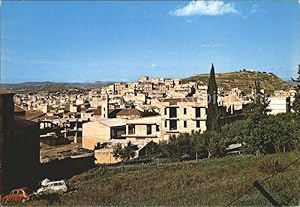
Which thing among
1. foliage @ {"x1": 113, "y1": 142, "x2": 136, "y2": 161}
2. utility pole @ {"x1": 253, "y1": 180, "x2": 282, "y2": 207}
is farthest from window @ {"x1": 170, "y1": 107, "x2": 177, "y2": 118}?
utility pole @ {"x1": 253, "y1": 180, "x2": 282, "y2": 207}

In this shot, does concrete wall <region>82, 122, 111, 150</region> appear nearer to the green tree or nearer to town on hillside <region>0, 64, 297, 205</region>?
town on hillside <region>0, 64, 297, 205</region>

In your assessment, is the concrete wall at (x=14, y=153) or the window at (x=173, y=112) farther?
the window at (x=173, y=112)

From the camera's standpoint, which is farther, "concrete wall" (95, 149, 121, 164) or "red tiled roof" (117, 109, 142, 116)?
"red tiled roof" (117, 109, 142, 116)

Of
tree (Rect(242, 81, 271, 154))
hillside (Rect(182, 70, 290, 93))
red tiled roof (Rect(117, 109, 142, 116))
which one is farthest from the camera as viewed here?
hillside (Rect(182, 70, 290, 93))

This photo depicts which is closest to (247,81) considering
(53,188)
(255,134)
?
(255,134)

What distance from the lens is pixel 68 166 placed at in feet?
23.8

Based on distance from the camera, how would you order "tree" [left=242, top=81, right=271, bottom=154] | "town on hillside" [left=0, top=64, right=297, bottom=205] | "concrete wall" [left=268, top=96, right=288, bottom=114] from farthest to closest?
1. "concrete wall" [left=268, top=96, right=288, bottom=114]
2. "tree" [left=242, top=81, right=271, bottom=154]
3. "town on hillside" [left=0, top=64, right=297, bottom=205]

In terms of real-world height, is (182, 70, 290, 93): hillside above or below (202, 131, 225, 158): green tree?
above

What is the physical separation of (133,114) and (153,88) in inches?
816

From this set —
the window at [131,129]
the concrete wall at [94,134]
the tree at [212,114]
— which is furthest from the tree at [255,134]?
the concrete wall at [94,134]

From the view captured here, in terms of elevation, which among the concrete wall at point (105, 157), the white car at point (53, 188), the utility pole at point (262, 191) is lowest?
the concrete wall at point (105, 157)

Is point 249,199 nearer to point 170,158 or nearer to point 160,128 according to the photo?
point 170,158

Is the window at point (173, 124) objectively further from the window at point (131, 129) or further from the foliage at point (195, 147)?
the foliage at point (195, 147)

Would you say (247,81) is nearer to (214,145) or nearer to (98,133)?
(98,133)
